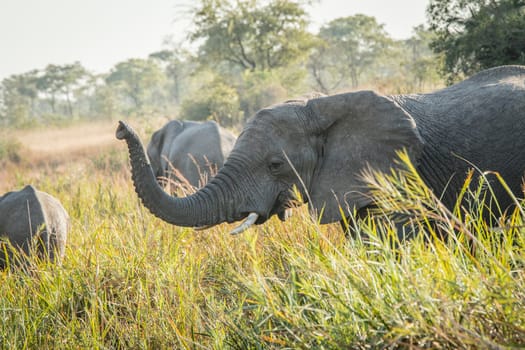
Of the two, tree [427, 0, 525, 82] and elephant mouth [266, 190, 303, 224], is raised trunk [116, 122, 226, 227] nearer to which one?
elephant mouth [266, 190, 303, 224]

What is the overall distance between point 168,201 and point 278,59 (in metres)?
27.0

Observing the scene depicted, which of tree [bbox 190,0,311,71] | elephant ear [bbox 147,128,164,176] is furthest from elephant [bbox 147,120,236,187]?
tree [bbox 190,0,311,71]

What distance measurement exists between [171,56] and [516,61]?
62.7 m

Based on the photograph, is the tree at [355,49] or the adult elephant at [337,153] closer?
the adult elephant at [337,153]

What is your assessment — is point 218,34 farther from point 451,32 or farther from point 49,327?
point 49,327

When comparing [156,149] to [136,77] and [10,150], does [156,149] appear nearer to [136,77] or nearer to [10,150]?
[10,150]

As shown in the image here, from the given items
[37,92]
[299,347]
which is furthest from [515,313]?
[37,92]

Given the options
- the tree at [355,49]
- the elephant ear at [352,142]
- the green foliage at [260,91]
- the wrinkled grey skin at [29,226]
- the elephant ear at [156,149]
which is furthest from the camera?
the tree at [355,49]

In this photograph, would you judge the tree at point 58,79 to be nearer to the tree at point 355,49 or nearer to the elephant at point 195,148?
the tree at point 355,49

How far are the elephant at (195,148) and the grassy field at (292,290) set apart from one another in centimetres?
157

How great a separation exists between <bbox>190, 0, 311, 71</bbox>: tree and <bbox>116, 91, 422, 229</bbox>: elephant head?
25483 mm

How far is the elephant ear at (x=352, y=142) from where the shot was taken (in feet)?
9.60

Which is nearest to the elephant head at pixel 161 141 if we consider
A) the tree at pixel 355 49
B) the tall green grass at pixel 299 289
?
the tall green grass at pixel 299 289

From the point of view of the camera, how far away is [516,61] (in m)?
7.93
